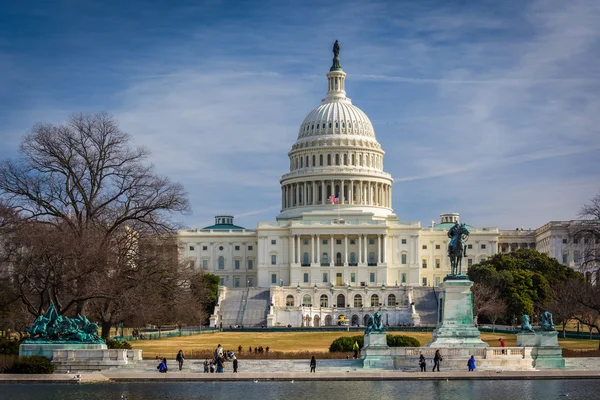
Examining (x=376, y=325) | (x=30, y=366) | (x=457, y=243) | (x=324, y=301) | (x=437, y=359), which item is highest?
(x=457, y=243)

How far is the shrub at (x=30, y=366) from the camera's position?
2131 inches

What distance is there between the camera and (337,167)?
585 ft

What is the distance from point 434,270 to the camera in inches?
6949

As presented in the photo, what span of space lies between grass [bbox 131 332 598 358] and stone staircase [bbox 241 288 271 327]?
23.4 m

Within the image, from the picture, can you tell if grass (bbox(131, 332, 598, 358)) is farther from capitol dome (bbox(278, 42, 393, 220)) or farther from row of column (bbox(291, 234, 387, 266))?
capitol dome (bbox(278, 42, 393, 220))

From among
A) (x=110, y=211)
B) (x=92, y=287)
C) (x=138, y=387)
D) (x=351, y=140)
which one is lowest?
(x=138, y=387)

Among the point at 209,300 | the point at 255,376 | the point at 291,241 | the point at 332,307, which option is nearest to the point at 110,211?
the point at 255,376

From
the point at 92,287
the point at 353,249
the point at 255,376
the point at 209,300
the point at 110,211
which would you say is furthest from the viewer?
the point at 353,249

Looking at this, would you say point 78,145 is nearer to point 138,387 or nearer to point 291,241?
point 138,387

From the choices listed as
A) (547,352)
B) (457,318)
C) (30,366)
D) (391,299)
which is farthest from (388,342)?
(391,299)

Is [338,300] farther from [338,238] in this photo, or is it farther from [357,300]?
[338,238]

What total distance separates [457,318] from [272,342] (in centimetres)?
3807

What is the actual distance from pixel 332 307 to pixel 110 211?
7685cm

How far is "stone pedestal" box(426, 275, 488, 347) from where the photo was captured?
57.9 metres
